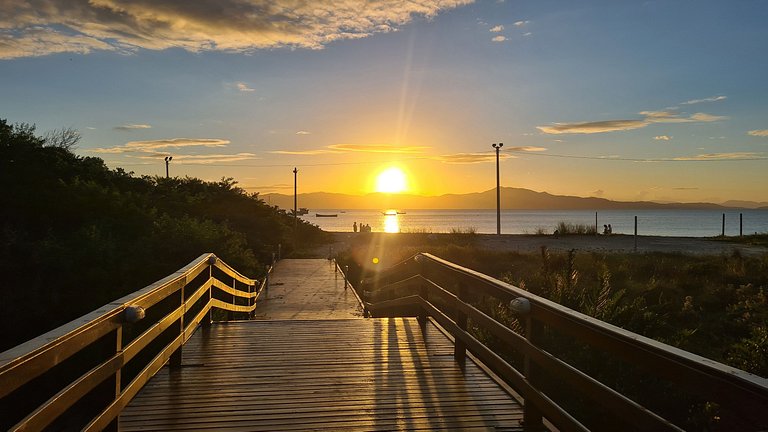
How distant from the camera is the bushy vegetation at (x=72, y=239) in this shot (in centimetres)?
1463

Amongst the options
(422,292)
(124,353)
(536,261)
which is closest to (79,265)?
(422,292)

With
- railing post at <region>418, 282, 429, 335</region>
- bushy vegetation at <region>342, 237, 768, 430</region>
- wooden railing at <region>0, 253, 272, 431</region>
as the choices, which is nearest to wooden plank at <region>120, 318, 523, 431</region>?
wooden railing at <region>0, 253, 272, 431</region>

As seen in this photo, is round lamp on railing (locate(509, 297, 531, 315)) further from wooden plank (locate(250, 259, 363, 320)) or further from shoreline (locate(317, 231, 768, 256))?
shoreline (locate(317, 231, 768, 256))

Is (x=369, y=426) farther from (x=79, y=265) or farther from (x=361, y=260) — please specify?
(x=361, y=260)

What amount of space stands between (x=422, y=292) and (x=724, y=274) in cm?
1414

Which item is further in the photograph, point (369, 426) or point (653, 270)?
point (653, 270)

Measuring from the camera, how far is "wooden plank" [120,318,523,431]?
4.39 meters

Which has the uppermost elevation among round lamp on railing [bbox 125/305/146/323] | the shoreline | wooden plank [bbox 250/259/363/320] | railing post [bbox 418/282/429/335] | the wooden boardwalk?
round lamp on railing [bbox 125/305/146/323]

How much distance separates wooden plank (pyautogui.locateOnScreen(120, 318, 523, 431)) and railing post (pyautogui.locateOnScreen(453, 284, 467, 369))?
0.09 m

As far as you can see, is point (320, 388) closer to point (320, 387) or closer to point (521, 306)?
point (320, 387)

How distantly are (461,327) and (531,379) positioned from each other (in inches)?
74.9

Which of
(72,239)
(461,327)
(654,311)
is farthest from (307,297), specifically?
(461,327)

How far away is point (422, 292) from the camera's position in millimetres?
7945

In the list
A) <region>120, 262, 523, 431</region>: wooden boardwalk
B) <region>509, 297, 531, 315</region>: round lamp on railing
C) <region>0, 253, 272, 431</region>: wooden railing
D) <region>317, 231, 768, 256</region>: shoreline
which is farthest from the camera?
<region>317, 231, 768, 256</region>: shoreline
